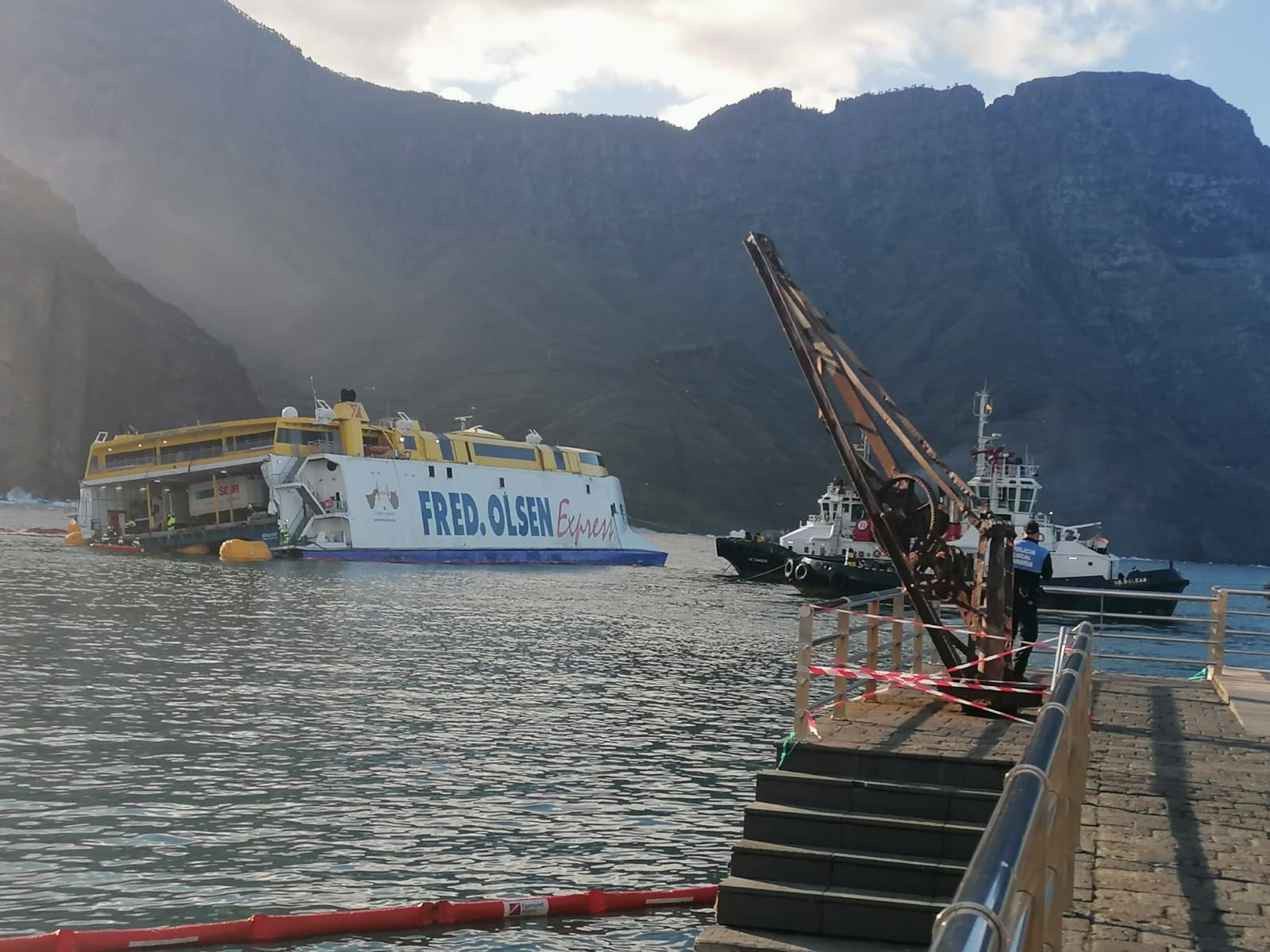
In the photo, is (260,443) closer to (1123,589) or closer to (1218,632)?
(1123,589)

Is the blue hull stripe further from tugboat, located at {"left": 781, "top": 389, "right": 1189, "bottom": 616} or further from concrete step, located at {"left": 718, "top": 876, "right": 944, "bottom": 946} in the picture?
concrete step, located at {"left": 718, "top": 876, "right": 944, "bottom": 946}

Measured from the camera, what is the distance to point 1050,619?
48.2m

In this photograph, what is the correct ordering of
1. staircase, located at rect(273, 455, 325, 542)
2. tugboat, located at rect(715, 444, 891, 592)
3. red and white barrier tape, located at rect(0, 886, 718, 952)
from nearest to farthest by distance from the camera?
red and white barrier tape, located at rect(0, 886, 718, 952) < tugboat, located at rect(715, 444, 891, 592) < staircase, located at rect(273, 455, 325, 542)

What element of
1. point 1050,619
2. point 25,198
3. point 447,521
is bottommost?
point 1050,619

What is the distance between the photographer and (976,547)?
5581 centimetres

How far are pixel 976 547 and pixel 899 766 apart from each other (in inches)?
1881

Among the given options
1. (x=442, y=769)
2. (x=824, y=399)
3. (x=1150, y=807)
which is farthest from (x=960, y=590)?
(x=442, y=769)

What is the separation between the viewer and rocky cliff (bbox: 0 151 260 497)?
150 m

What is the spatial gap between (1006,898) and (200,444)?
215 ft

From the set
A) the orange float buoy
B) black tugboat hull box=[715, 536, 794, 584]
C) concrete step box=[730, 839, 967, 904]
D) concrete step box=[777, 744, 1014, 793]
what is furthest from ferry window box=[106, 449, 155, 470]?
concrete step box=[730, 839, 967, 904]

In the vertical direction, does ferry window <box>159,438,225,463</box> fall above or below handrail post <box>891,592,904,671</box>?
above

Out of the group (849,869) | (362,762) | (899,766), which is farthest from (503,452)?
(849,869)

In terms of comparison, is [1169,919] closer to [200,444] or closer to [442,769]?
[442,769]

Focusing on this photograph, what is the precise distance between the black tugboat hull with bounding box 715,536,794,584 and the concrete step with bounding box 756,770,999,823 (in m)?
59.3
